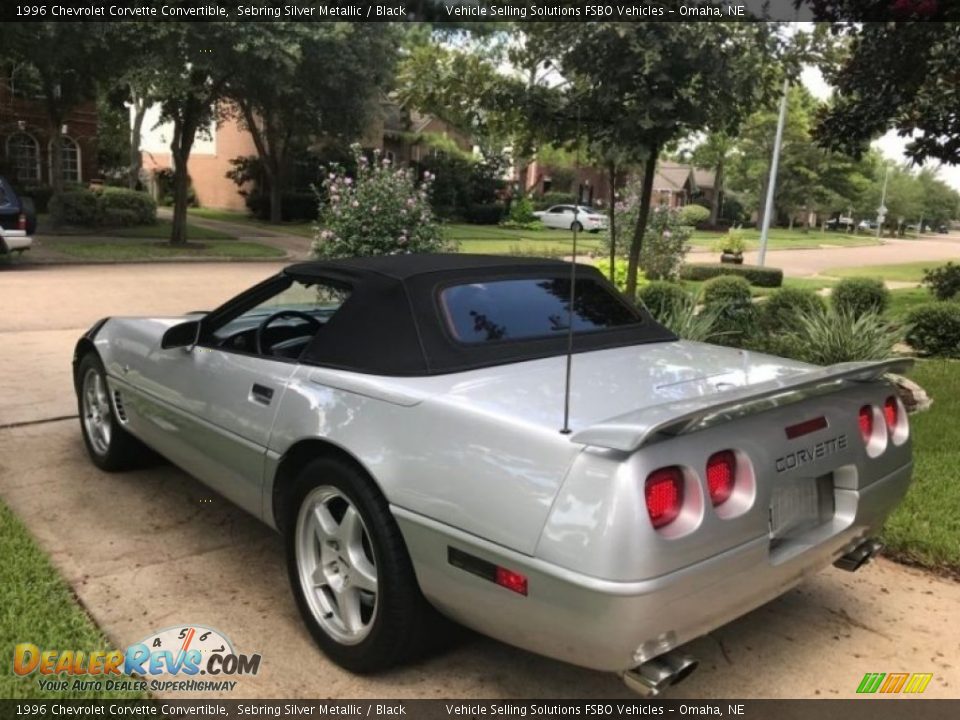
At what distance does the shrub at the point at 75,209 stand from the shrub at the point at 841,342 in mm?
23447

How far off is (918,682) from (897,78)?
8161mm

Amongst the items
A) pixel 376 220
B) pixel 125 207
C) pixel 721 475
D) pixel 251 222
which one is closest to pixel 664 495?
pixel 721 475

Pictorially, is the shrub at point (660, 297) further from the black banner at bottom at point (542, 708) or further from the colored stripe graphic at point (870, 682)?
the black banner at bottom at point (542, 708)

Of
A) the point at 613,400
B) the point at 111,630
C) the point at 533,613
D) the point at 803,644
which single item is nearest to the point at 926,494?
the point at 803,644

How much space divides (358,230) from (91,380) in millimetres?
4792

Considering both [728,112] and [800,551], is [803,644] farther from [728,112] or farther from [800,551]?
[728,112]

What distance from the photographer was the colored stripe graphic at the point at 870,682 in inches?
108

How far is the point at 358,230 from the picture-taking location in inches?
364

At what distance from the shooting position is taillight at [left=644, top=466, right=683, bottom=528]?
2.13m

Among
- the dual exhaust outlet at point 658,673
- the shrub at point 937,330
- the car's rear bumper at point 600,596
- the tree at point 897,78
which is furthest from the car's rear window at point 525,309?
the shrub at point 937,330

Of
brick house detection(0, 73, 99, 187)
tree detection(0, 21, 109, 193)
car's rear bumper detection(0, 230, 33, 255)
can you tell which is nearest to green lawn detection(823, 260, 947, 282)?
tree detection(0, 21, 109, 193)

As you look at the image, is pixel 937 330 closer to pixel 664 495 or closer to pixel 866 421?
pixel 866 421

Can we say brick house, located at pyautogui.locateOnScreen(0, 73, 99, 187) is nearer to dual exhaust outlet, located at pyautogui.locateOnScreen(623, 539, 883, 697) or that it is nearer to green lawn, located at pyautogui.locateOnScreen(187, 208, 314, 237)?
green lawn, located at pyautogui.locateOnScreen(187, 208, 314, 237)

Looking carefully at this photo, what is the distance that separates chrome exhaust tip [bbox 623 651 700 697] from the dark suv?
54.3 feet
